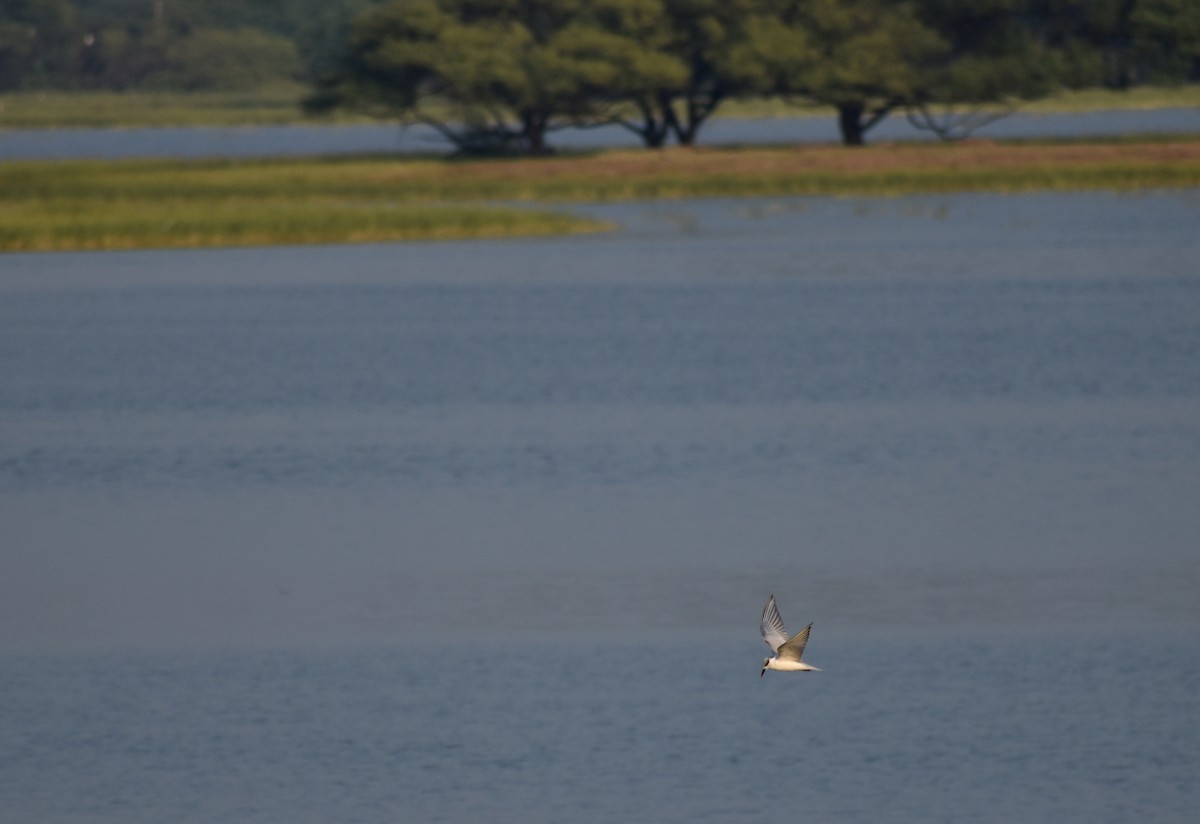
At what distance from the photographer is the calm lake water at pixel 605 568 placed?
533 inches

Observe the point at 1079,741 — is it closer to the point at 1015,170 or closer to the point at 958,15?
the point at 1015,170

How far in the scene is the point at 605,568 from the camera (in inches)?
767

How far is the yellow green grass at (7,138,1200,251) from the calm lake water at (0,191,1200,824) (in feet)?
50.9

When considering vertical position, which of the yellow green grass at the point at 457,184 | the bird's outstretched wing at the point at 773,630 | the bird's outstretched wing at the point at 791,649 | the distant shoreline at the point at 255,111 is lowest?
the distant shoreline at the point at 255,111

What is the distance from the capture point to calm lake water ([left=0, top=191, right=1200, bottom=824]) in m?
13.5

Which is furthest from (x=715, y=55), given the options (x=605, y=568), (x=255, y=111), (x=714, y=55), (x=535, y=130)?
(x=255, y=111)

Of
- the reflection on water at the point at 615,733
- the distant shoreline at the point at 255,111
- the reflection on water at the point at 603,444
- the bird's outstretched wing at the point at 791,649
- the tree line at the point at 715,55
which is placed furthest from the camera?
the distant shoreline at the point at 255,111

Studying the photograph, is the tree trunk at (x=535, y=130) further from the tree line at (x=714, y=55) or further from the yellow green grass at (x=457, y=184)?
the yellow green grass at (x=457, y=184)

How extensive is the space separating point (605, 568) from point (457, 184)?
174 feet

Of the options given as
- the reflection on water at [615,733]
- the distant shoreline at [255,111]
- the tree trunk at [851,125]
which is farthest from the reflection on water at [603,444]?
the distant shoreline at [255,111]

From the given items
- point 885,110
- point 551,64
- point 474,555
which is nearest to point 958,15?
point 885,110

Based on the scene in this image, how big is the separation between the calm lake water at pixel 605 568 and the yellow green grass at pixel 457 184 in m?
15.5

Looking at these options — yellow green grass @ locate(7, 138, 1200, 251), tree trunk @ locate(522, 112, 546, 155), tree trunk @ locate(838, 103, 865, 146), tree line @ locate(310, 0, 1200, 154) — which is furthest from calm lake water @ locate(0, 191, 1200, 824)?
tree trunk @ locate(838, 103, 865, 146)

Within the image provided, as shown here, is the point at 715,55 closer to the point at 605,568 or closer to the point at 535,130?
the point at 535,130
